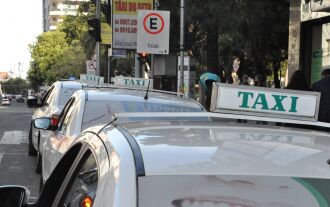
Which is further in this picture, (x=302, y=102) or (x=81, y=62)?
(x=81, y=62)

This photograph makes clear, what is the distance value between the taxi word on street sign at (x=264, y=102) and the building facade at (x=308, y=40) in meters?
12.2

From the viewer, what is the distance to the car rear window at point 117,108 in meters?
5.86

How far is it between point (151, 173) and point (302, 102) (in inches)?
55.8

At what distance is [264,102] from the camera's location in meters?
3.00

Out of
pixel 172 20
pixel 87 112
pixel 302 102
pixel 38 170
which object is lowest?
pixel 38 170

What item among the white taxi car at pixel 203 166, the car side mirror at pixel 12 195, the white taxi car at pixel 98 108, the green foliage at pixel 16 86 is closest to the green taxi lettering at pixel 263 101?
the white taxi car at pixel 203 166

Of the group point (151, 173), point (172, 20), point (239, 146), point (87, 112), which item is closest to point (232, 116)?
point (239, 146)

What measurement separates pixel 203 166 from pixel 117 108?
4.23 m

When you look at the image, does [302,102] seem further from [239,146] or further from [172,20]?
[172,20]

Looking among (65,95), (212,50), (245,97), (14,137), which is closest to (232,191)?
(245,97)

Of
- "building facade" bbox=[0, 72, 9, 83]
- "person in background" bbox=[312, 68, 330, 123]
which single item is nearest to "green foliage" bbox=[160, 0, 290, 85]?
"person in background" bbox=[312, 68, 330, 123]

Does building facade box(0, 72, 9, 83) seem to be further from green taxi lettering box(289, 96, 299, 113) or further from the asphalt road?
green taxi lettering box(289, 96, 299, 113)

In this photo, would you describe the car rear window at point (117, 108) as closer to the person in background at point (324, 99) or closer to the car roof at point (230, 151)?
the person in background at point (324, 99)

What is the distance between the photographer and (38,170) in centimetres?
949
